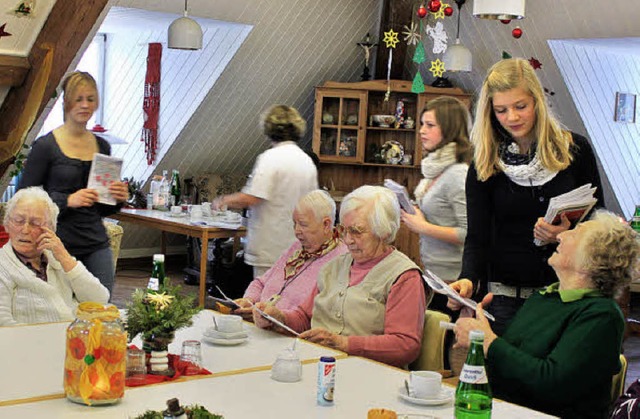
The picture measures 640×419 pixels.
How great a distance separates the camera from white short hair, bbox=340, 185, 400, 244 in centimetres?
340

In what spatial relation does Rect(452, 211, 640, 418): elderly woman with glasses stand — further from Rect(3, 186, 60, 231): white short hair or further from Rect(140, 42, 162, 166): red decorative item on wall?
Rect(140, 42, 162, 166): red decorative item on wall

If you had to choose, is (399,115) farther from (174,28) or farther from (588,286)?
(588,286)

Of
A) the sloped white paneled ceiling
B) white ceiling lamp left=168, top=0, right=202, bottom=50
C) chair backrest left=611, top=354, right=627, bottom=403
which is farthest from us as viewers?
the sloped white paneled ceiling

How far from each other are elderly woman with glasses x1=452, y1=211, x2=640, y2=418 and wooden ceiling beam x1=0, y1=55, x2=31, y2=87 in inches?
138

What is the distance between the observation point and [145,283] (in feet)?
27.4

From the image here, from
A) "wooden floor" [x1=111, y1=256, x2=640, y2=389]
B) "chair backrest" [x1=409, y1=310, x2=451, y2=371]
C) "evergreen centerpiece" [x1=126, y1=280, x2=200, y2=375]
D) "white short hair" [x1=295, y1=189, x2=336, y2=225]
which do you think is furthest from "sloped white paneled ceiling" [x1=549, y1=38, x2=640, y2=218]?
"evergreen centerpiece" [x1=126, y1=280, x2=200, y2=375]

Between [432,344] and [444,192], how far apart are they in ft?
3.34

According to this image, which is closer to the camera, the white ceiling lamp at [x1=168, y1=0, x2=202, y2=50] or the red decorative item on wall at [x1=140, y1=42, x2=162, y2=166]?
the white ceiling lamp at [x1=168, y1=0, x2=202, y2=50]

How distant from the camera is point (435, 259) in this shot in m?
4.16

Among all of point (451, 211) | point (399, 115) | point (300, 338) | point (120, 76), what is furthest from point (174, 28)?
point (300, 338)

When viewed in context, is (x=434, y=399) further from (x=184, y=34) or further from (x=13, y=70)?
(x=184, y=34)

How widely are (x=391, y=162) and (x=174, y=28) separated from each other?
2.87 m

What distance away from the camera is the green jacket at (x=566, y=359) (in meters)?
2.71

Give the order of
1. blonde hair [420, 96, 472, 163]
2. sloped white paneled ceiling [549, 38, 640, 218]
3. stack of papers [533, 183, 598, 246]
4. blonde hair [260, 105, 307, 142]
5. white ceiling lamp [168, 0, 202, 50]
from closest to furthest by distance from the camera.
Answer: stack of papers [533, 183, 598, 246]
blonde hair [420, 96, 472, 163]
blonde hair [260, 105, 307, 142]
white ceiling lamp [168, 0, 202, 50]
sloped white paneled ceiling [549, 38, 640, 218]
